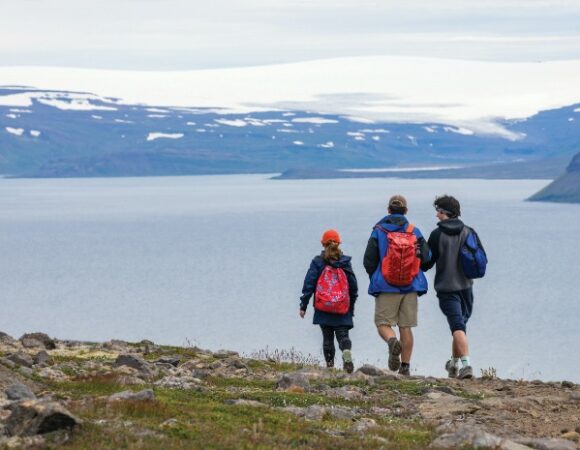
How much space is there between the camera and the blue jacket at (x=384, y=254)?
591 inches

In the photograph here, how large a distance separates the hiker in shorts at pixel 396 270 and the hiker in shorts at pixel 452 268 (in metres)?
0.21

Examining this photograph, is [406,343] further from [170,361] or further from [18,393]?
[18,393]

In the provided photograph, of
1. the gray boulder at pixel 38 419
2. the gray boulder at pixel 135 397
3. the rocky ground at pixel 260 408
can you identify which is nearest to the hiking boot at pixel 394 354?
the rocky ground at pixel 260 408

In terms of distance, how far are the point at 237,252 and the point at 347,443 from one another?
395 ft

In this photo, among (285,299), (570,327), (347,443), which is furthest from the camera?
(285,299)

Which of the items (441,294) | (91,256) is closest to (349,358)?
(441,294)

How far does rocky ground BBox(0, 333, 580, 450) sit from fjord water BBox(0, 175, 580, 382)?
7163 mm

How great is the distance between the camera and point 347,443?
941 centimetres

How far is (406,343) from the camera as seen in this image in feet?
52.2

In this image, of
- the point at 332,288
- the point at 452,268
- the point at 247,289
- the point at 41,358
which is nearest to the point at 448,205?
the point at 452,268

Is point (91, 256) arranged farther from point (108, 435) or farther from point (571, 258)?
point (108, 435)

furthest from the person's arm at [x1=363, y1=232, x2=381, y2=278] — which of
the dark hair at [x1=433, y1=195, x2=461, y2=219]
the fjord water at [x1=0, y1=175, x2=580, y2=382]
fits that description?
the fjord water at [x1=0, y1=175, x2=580, y2=382]

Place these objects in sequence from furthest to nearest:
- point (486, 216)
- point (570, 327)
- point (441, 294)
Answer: point (486, 216), point (570, 327), point (441, 294)

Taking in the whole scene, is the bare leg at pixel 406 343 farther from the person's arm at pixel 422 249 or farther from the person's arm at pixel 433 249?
the person's arm at pixel 422 249
